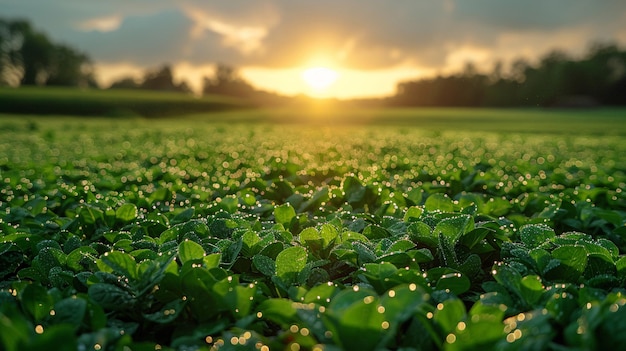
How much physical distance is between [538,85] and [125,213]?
72915 mm

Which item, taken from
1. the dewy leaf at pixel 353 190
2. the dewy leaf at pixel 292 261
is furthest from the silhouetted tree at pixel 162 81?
the dewy leaf at pixel 292 261

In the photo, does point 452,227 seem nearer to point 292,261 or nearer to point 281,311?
point 292,261

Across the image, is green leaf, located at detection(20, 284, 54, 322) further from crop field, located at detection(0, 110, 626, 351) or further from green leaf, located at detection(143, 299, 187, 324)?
green leaf, located at detection(143, 299, 187, 324)

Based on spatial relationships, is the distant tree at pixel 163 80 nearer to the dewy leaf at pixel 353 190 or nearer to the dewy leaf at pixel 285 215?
the dewy leaf at pixel 353 190

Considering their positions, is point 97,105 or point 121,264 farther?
point 97,105

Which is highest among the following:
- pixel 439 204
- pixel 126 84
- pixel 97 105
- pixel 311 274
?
pixel 126 84

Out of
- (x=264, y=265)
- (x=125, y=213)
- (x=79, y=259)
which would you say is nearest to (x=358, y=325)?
(x=264, y=265)

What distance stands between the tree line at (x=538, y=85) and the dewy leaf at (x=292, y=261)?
69.6 metres

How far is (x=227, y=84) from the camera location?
7556cm

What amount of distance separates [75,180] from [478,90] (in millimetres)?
71888

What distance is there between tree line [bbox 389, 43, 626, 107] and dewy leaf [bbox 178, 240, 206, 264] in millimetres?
69804

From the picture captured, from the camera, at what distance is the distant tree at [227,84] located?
74.8 m

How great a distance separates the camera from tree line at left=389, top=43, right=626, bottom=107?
68.1 m

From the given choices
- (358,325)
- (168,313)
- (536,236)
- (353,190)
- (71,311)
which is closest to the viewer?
(358,325)
